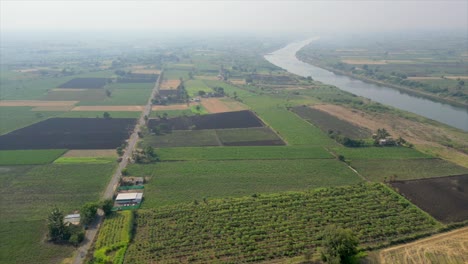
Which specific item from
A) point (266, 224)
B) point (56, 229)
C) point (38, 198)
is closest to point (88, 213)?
point (56, 229)

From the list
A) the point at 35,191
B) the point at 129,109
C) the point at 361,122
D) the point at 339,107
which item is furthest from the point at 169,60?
the point at 35,191

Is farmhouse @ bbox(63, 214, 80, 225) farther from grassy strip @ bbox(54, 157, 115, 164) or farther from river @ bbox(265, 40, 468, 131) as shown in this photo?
river @ bbox(265, 40, 468, 131)

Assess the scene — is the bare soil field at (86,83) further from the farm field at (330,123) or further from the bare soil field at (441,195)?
the bare soil field at (441,195)

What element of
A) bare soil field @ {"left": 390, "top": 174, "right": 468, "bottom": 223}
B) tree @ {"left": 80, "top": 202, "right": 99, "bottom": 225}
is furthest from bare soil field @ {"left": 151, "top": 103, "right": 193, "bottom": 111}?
bare soil field @ {"left": 390, "top": 174, "right": 468, "bottom": 223}

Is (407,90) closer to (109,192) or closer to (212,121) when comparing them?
(212,121)

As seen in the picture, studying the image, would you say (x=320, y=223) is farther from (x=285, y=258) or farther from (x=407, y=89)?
(x=407, y=89)

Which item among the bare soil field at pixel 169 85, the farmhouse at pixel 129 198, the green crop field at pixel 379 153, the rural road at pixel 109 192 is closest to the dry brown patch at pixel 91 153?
the rural road at pixel 109 192
